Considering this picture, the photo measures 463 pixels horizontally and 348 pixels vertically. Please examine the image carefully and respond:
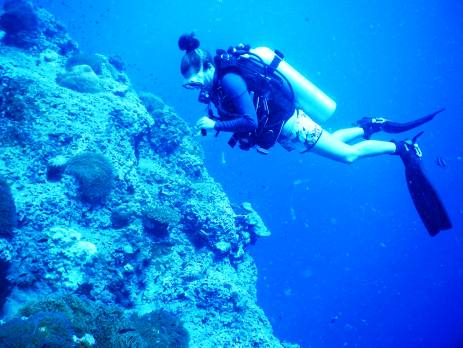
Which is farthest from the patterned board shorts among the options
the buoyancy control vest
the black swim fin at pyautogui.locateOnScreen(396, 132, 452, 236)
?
the black swim fin at pyautogui.locateOnScreen(396, 132, 452, 236)

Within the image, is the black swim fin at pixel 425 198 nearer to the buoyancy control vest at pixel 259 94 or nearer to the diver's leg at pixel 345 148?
the diver's leg at pixel 345 148

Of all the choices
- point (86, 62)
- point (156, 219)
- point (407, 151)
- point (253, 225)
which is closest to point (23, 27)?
point (86, 62)

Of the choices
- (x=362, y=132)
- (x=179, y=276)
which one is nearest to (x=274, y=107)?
(x=362, y=132)

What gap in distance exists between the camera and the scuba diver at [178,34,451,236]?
4.59 meters

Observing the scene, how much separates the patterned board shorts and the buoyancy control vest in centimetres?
33

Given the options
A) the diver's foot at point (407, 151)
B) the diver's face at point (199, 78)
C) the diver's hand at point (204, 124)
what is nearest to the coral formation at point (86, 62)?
the diver's face at point (199, 78)

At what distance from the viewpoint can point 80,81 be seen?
33.9 feet

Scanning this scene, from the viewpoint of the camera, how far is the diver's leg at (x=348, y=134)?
725 cm

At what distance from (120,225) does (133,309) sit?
2117 mm

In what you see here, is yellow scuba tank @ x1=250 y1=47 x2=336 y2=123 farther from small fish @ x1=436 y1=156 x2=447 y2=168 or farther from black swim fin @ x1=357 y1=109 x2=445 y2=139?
small fish @ x1=436 y1=156 x2=447 y2=168

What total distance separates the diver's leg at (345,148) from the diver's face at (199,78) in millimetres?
2756

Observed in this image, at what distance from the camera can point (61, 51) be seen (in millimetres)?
14078

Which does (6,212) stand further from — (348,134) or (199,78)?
(348,134)

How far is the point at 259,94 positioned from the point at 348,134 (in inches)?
127
